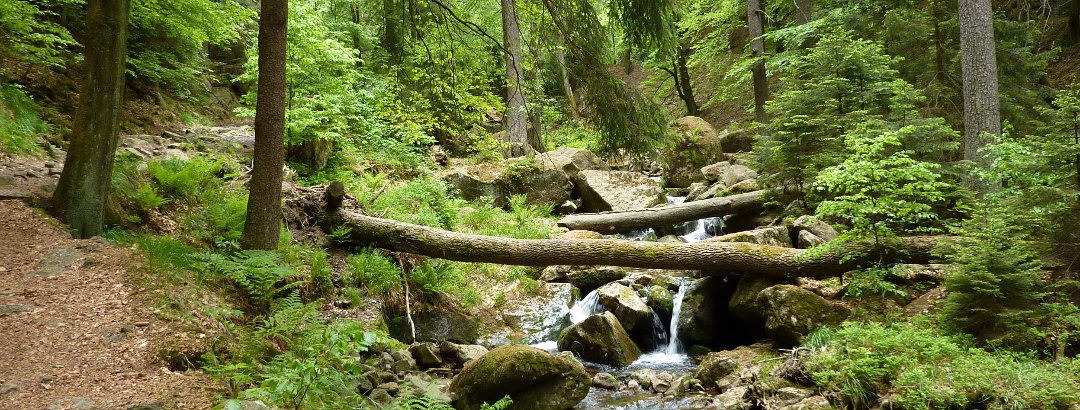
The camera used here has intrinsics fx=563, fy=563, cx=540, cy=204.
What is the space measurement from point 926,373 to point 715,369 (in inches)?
96.3

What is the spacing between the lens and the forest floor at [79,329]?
386 centimetres

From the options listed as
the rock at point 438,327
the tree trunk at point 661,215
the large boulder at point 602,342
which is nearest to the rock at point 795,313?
the large boulder at point 602,342

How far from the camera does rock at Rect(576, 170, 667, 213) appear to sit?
14.8m

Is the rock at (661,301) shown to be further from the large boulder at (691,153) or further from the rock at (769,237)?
the large boulder at (691,153)

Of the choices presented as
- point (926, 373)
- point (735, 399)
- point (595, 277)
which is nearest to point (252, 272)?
point (735, 399)

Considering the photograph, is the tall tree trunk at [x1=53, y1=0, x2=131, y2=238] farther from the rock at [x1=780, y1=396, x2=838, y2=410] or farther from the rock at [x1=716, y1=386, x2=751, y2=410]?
the rock at [x1=780, y1=396, x2=838, y2=410]

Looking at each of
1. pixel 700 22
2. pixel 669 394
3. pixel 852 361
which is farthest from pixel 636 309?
pixel 700 22

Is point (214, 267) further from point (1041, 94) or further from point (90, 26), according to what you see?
point (1041, 94)

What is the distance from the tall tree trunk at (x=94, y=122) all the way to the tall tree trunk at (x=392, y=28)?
2.66 m

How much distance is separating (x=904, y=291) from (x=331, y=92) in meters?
10.6

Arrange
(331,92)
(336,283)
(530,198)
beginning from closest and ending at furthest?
(336,283) < (331,92) < (530,198)

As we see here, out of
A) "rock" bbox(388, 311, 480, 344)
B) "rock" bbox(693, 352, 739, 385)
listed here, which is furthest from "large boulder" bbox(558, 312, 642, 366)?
"rock" bbox(388, 311, 480, 344)

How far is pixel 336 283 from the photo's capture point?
816 cm

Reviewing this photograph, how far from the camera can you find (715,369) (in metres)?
7.41
